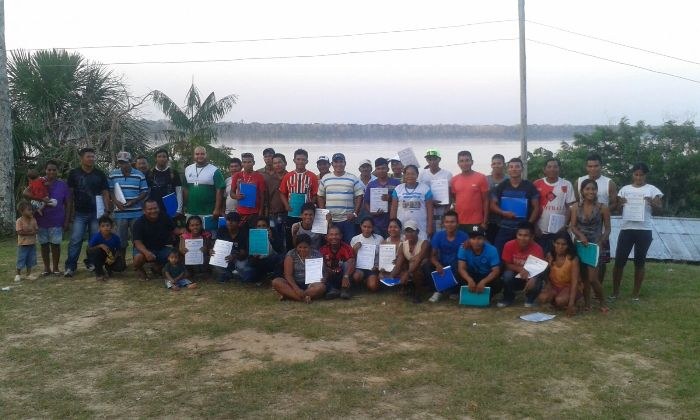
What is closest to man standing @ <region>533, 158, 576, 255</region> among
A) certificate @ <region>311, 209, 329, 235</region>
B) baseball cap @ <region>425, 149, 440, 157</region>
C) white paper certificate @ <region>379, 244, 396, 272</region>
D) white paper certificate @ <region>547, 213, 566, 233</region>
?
white paper certificate @ <region>547, 213, 566, 233</region>

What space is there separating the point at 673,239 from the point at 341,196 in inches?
376

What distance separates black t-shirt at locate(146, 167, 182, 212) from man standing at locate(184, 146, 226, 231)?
0.31 meters

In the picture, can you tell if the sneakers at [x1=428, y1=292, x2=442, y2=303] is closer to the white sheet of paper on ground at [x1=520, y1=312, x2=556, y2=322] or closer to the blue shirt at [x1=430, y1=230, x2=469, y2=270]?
the blue shirt at [x1=430, y1=230, x2=469, y2=270]

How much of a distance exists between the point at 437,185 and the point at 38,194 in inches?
211

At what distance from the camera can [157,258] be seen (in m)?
8.57

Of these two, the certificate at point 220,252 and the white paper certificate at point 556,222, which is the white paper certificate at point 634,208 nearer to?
the white paper certificate at point 556,222

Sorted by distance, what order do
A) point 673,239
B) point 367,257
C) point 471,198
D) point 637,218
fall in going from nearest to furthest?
point 637,218 → point 471,198 → point 367,257 → point 673,239

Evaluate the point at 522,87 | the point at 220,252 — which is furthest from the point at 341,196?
the point at 522,87

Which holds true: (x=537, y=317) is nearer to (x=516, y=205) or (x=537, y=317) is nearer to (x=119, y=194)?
(x=516, y=205)

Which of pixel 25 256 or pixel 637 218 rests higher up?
pixel 637 218

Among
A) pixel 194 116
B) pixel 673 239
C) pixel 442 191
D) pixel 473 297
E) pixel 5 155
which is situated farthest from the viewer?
pixel 194 116

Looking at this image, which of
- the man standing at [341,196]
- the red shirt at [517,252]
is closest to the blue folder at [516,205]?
the red shirt at [517,252]

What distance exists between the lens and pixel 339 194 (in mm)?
8102

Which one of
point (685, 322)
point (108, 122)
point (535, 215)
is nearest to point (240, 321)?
point (535, 215)
